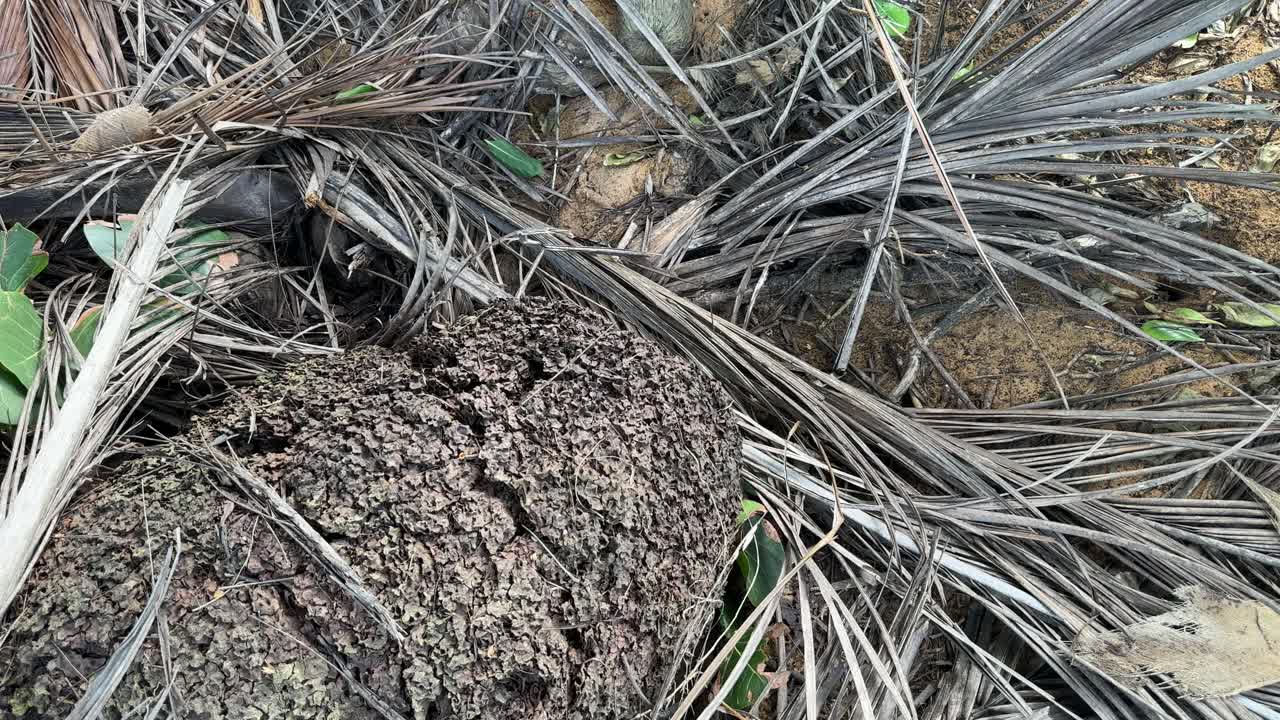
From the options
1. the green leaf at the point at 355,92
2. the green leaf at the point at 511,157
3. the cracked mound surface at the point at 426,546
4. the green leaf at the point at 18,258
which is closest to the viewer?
the cracked mound surface at the point at 426,546

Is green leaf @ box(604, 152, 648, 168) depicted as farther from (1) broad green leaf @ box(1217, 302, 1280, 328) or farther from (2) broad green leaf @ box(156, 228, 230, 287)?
(1) broad green leaf @ box(1217, 302, 1280, 328)

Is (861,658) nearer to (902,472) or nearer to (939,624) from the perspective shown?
(939,624)

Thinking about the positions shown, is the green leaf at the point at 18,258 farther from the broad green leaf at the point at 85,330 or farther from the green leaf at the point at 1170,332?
the green leaf at the point at 1170,332

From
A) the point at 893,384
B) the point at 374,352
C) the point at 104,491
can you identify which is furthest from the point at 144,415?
the point at 893,384

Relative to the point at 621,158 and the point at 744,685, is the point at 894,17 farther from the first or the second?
the point at 744,685

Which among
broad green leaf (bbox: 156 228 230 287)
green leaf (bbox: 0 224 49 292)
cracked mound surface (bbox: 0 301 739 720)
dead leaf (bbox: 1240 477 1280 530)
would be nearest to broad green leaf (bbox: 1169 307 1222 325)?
dead leaf (bbox: 1240 477 1280 530)

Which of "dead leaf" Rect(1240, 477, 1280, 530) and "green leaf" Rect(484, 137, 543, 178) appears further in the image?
"green leaf" Rect(484, 137, 543, 178)

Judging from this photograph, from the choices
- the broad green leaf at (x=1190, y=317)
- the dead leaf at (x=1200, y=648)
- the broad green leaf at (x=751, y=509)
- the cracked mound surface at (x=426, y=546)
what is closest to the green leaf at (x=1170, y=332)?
the broad green leaf at (x=1190, y=317)
